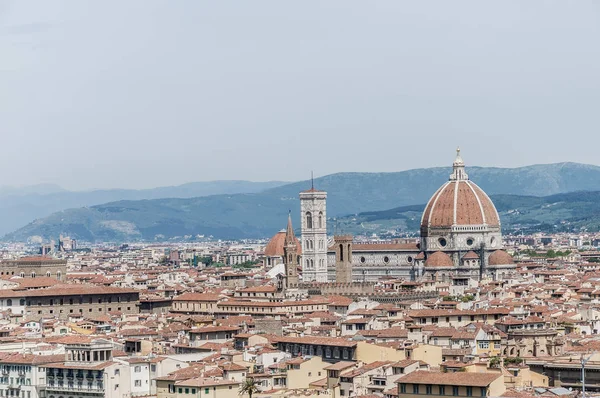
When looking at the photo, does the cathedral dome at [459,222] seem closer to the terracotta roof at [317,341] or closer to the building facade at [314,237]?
the building facade at [314,237]

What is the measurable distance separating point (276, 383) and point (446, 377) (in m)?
10.8

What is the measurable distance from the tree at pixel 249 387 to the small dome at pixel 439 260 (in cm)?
8920

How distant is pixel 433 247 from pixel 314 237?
1146 centimetres

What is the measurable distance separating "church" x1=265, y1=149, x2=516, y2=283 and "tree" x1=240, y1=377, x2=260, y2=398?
87533mm

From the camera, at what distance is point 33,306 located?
10644cm

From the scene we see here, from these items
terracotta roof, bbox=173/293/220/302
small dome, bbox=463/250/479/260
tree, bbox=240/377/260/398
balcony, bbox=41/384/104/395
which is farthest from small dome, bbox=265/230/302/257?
tree, bbox=240/377/260/398

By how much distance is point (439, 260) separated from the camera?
Result: 150375 mm

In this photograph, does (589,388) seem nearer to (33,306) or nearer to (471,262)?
(33,306)

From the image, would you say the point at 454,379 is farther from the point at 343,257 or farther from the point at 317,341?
the point at 343,257

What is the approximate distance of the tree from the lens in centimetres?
5750

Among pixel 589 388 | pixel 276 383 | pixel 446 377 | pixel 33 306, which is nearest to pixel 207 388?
pixel 276 383

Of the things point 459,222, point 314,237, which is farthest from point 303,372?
point 459,222

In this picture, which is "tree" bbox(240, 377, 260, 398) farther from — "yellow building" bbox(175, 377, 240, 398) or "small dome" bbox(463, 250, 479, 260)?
"small dome" bbox(463, 250, 479, 260)

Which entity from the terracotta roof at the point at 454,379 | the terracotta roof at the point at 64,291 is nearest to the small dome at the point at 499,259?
the terracotta roof at the point at 64,291
